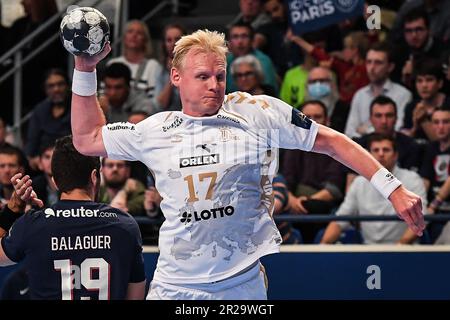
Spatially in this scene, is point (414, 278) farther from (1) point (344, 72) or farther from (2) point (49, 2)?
(2) point (49, 2)

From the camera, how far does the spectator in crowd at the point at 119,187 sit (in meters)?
10.2

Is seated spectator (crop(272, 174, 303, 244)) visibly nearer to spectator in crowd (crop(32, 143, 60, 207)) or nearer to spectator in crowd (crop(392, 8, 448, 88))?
spectator in crowd (crop(392, 8, 448, 88))

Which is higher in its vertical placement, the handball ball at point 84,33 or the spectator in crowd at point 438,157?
the handball ball at point 84,33

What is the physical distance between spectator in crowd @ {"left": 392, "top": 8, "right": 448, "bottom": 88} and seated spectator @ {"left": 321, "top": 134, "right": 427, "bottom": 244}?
1.82 metres

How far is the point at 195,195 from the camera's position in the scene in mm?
5836

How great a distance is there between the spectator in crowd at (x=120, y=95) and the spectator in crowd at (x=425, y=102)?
2875 millimetres

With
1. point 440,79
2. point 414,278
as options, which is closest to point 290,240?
point 414,278

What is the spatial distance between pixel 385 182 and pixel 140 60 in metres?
7.10

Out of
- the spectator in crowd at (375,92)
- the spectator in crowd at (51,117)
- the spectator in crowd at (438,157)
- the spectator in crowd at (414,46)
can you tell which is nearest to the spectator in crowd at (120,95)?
the spectator in crowd at (51,117)

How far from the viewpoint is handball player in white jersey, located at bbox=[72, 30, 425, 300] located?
583 centimetres

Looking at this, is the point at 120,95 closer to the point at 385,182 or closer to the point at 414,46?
the point at 414,46

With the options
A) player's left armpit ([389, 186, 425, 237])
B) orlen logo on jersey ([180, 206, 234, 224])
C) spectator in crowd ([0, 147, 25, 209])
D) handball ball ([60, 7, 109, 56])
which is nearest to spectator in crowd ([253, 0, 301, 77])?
spectator in crowd ([0, 147, 25, 209])

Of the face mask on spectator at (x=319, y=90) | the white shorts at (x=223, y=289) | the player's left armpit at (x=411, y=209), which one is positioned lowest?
the white shorts at (x=223, y=289)

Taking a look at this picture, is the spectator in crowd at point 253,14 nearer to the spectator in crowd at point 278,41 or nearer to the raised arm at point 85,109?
the spectator in crowd at point 278,41
